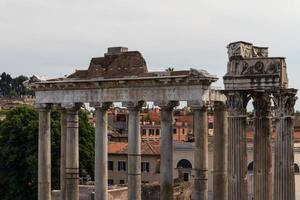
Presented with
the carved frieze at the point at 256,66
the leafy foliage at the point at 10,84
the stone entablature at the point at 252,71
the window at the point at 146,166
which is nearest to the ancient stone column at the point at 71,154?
the stone entablature at the point at 252,71

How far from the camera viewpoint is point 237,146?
65.5 feet

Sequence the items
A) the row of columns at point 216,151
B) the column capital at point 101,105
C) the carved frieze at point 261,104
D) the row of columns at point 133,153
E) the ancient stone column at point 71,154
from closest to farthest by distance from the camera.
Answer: the row of columns at point 216,151 → the carved frieze at point 261,104 → the row of columns at point 133,153 → the column capital at point 101,105 → the ancient stone column at point 71,154

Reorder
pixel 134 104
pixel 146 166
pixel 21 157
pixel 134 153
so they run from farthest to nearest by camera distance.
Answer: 1. pixel 146 166
2. pixel 21 157
3. pixel 134 153
4. pixel 134 104

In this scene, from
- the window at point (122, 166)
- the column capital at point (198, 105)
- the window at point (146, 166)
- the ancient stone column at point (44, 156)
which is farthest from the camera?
the window at point (122, 166)

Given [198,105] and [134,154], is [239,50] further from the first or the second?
[134,154]

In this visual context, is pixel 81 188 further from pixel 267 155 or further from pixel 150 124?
pixel 150 124

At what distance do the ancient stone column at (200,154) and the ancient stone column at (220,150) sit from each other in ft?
3.79

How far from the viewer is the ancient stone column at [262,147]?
2044 centimetres

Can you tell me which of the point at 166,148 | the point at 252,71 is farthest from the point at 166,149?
the point at 252,71

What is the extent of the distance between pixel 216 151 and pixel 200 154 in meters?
1.36

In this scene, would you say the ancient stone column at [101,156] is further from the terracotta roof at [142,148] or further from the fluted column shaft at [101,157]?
the terracotta roof at [142,148]

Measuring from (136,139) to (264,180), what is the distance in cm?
957

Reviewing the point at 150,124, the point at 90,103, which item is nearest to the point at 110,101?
the point at 90,103

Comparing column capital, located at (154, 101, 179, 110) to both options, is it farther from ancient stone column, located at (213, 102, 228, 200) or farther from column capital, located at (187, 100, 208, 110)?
ancient stone column, located at (213, 102, 228, 200)
